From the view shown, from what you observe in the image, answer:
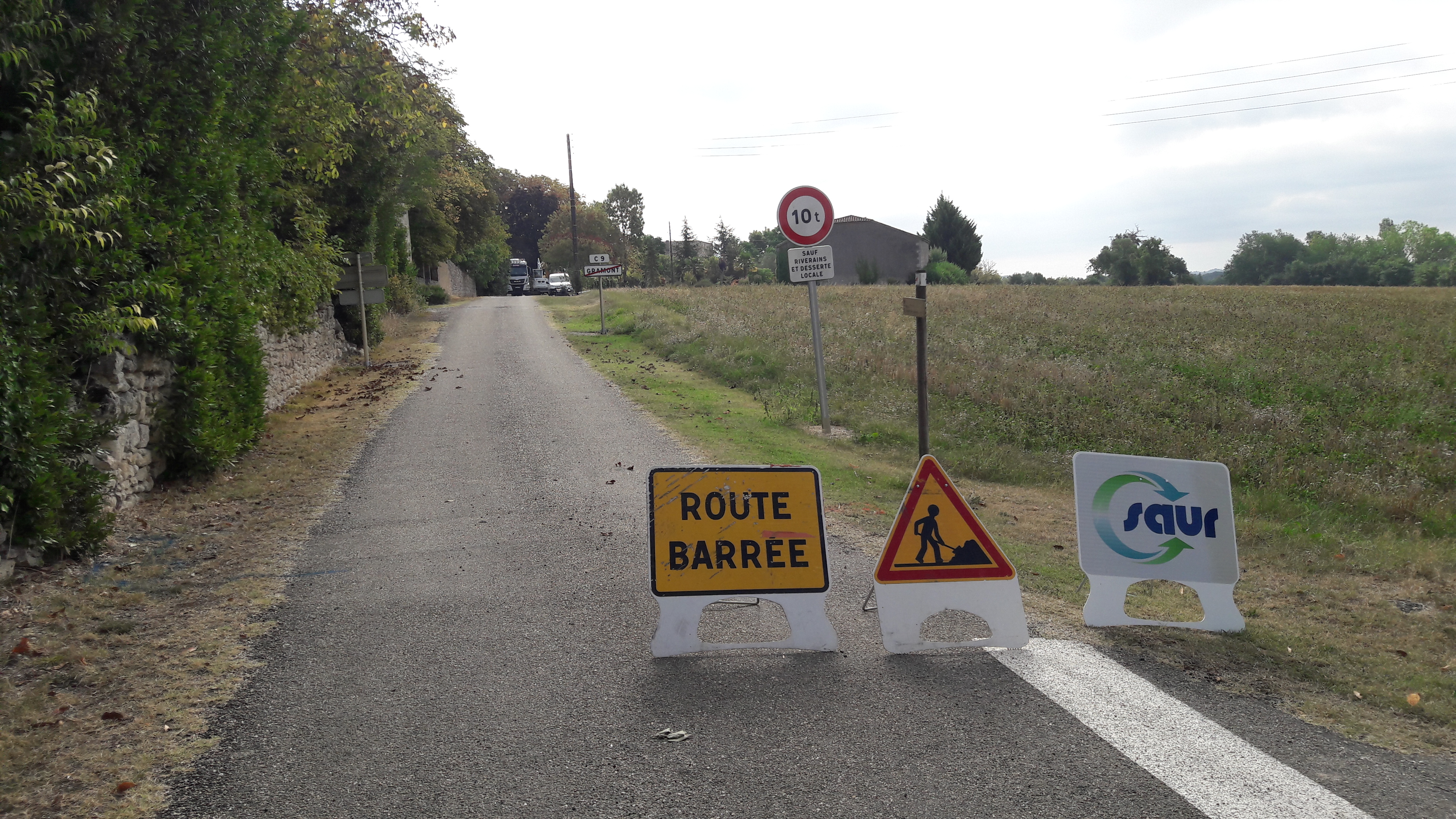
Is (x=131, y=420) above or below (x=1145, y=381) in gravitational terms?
above

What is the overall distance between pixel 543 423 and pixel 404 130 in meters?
10.4

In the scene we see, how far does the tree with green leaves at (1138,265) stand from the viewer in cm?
6112

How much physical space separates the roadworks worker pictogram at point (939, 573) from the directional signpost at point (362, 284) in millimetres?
16630

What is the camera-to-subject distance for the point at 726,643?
5012mm

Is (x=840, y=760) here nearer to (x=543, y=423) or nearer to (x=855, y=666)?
(x=855, y=666)

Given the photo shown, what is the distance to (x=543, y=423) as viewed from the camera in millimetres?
12766

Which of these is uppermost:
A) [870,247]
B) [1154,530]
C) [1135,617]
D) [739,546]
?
[870,247]

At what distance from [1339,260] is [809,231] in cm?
8647

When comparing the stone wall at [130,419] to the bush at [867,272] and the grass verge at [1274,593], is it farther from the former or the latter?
the bush at [867,272]

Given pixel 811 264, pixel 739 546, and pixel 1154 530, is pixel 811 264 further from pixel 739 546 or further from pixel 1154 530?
pixel 739 546

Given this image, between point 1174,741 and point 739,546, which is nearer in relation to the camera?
point 1174,741

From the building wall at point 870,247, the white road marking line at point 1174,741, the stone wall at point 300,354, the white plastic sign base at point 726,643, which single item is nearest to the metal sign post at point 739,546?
the white plastic sign base at point 726,643

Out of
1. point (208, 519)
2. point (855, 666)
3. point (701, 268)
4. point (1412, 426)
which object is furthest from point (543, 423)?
point (701, 268)


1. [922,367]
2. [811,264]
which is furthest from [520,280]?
[922,367]
